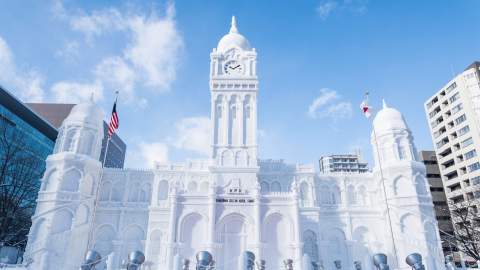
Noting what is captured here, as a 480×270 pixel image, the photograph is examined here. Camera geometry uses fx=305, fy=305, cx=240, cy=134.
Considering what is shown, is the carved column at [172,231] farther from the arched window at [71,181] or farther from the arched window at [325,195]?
the arched window at [325,195]

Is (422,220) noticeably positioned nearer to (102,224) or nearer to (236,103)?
(236,103)

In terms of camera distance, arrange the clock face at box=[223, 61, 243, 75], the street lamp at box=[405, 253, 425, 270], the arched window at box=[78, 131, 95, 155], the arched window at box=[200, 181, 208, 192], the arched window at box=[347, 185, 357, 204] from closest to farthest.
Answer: the street lamp at box=[405, 253, 425, 270], the arched window at box=[78, 131, 95, 155], the arched window at box=[200, 181, 208, 192], the arched window at box=[347, 185, 357, 204], the clock face at box=[223, 61, 243, 75]

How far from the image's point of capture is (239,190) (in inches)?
1347

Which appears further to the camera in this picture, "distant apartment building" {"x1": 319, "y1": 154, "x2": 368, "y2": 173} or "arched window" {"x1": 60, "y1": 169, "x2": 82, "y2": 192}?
"distant apartment building" {"x1": 319, "y1": 154, "x2": 368, "y2": 173}

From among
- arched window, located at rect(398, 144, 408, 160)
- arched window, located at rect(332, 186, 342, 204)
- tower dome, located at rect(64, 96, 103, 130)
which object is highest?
tower dome, located at rect(64, 96, 103, 130)

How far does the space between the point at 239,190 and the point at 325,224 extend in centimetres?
1298

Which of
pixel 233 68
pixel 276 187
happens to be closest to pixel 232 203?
pixel 276 187

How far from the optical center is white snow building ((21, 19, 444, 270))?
32250 mm

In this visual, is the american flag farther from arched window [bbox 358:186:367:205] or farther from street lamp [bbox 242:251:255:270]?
arched window [bbox 358:186:367:205]

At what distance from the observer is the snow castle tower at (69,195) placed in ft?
103

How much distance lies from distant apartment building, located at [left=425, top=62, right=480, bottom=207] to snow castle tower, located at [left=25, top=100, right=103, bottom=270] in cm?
6170

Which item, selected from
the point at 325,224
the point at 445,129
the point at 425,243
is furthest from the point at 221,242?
the point at 445,129

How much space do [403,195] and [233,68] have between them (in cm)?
2802

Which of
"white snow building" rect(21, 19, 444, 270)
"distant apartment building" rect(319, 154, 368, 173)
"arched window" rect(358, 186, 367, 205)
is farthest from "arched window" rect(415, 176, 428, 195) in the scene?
"distant apartment building" rect(319, 154, 368, 173)
